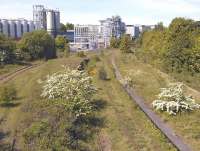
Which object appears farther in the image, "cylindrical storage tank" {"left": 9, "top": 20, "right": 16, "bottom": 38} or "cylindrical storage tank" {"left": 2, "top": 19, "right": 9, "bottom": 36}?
"cylindrical storage tank" {"left": 9, "top": 20, "right": 16, "bottom": 38}

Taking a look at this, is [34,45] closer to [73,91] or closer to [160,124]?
[73,91]

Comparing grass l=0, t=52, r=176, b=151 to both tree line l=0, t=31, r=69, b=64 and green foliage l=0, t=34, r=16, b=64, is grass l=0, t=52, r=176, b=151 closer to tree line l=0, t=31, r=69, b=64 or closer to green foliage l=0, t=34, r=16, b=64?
green foliage l=0, t=34, r=16, b=64

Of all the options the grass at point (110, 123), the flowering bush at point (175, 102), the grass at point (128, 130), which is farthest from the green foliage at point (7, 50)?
the flowering bush at point (175, 102)

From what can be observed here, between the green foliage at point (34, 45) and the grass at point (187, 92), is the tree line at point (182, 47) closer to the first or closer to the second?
the grass at point (187, 92)

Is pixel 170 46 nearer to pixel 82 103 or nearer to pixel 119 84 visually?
pixel 119 84

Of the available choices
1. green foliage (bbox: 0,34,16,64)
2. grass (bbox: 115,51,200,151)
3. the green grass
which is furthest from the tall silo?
grass (bbox: 115,51,200,151)
